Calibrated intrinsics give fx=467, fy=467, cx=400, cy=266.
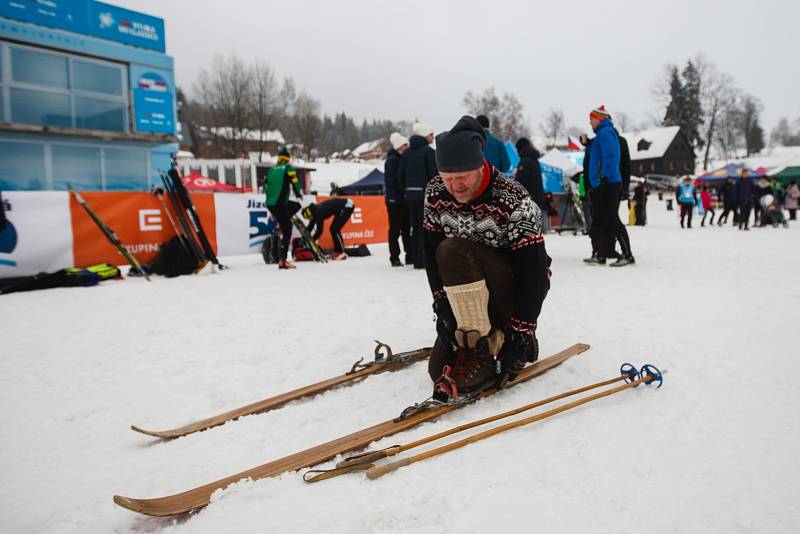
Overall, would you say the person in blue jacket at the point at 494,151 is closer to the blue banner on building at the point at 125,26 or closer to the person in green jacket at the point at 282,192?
the person in green jacket at the point at 282,192

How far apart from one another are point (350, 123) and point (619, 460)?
Result: 133 m

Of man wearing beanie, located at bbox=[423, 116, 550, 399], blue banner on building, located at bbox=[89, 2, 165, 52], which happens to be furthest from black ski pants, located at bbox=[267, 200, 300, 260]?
blue banner on building, located at bbox=[89, 2, 165, 52]

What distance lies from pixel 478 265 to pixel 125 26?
18.7 meters

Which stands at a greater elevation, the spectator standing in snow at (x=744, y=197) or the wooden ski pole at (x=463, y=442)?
the spectator standing in snow at (x=744, y=197)

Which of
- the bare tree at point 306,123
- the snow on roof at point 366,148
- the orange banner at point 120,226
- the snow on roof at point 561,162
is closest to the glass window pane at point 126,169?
the orange banner at point 120,226

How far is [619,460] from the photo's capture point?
176cm

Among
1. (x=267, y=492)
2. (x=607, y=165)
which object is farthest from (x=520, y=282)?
(x=607, y=165)

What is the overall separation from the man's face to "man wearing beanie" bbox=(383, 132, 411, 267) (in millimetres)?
4944

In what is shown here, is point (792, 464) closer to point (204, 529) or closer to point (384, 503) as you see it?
point (384, 503)

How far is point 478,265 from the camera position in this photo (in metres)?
2.34

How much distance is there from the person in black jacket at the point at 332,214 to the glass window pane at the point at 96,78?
37.2 feet

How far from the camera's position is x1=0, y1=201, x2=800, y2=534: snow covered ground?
1.52 meters

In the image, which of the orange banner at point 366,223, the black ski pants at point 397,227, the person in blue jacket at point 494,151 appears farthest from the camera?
the orange banner at point 366,223

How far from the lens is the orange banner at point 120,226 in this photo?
22.6ft
